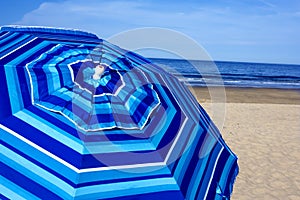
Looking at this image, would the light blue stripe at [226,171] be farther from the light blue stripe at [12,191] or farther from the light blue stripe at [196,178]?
the light blue stripe at [12,191]

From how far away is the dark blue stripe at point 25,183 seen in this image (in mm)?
1601

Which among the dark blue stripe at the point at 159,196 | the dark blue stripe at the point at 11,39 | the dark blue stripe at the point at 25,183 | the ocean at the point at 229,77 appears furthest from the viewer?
the ocean at the point at 229,77

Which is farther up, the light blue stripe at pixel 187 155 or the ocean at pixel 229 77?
the light blue stripe at pixel 187 155

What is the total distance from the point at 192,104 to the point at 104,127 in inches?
35.0

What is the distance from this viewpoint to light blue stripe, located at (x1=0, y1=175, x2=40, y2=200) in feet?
5.25

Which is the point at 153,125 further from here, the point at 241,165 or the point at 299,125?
the point at 299,125

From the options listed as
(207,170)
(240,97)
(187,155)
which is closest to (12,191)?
(187,155)

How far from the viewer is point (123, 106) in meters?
1.88

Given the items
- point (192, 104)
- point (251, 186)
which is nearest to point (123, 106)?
point (192, 104)

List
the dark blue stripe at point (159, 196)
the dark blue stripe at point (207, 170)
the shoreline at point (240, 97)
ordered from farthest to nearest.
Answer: the shoreline at point (240, 97), the dark blue stripe at point (207, 170), the dark blue stripe at point (159, 196)

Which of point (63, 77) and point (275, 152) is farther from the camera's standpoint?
point (275, 152)

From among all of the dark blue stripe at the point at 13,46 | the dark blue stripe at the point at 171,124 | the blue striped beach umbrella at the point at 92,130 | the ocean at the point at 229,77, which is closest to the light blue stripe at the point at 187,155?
the blue striped beach umbrella at the point at 92,130

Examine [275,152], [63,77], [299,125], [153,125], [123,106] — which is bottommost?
[299,125]

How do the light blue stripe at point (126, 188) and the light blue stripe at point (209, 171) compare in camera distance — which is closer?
the light blue stripe at point (126, 188)
